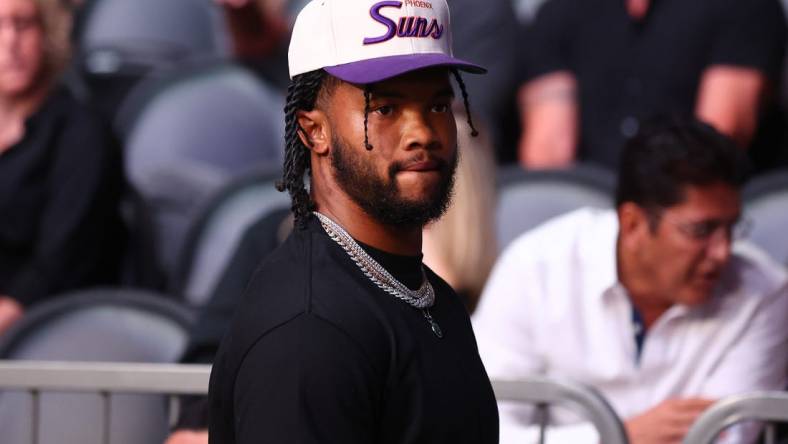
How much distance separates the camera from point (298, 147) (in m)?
1.59

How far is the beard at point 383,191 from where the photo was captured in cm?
147

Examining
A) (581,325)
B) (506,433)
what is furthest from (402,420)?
(581,325)

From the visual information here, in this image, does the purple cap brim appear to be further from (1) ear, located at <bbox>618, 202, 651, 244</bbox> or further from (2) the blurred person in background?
(2) the blurred person in background

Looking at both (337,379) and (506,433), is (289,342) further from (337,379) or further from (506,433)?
(506,433)

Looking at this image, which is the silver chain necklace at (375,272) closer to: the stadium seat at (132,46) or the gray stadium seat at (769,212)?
the gray stadium seat at (769,212)

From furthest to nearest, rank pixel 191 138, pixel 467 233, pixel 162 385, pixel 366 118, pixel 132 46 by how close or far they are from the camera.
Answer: pixel 132 46, pixel 191 138, pixel 467 233, pixel 162 385, pixel 366 118

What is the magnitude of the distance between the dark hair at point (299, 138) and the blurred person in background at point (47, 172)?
8.98 ft

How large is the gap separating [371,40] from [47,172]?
10.1 feet

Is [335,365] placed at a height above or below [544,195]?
above

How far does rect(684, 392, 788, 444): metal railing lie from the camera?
8.17ft

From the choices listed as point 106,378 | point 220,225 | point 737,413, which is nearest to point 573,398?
point 737,413

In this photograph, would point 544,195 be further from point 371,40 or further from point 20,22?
point 371,40

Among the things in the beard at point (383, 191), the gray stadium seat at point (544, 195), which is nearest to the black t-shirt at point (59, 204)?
the gray stadium seat at point (544, 195)

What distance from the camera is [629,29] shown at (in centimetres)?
430
